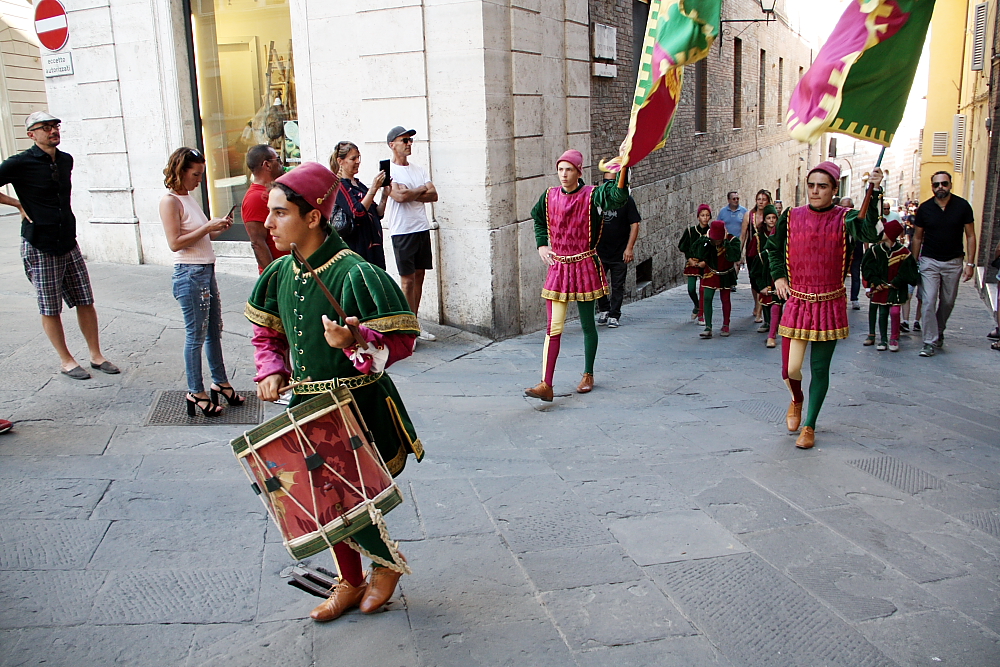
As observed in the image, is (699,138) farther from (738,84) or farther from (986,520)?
(986,520)

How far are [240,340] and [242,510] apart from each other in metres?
3.37

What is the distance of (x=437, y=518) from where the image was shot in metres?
4.30

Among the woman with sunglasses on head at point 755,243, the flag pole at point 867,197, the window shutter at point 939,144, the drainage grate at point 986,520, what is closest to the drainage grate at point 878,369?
the woman with sunglasses on head at point 755,243

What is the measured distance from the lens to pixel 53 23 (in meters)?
10.3

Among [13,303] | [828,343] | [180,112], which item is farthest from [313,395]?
[180,112]

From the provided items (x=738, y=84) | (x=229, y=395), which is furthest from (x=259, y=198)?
(x=738, y=84)

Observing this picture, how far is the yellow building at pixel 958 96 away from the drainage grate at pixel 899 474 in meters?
13.4

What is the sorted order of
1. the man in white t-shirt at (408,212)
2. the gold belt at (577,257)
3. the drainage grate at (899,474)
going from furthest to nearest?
the man in white t-shirt at (408,212)
the gold belt at (577,257)
the drainage grate at (899,474)

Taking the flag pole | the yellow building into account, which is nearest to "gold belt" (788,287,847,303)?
the flag pole

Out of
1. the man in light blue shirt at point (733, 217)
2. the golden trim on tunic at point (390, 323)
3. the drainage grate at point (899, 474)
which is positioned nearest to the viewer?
the golden trim on tunic at point (390, 323)

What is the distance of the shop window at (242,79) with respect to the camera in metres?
10.1

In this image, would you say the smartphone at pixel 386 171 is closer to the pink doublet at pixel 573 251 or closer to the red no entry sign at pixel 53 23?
the pink doublet at pixel 573 251

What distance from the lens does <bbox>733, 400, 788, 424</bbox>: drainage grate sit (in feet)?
20.8

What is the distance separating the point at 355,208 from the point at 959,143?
20.7 meters
